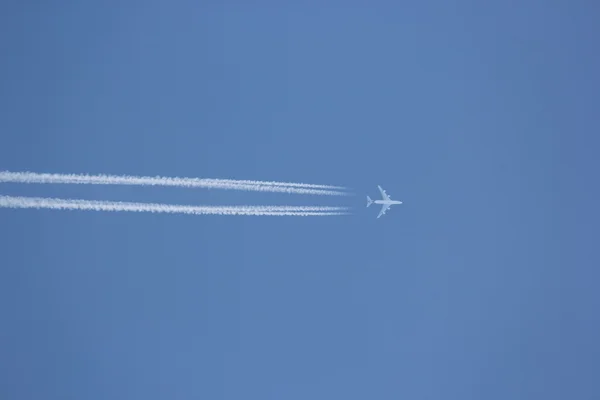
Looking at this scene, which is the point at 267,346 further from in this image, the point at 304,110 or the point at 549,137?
the point at 549,137

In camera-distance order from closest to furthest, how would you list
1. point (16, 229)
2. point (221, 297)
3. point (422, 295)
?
1. point (16, 229)
2. point (221, 297)
3. point (422, 295)

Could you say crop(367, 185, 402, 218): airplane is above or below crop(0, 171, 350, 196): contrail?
above

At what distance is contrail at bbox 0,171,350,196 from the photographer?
2.52 metres

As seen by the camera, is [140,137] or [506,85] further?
[506,85]

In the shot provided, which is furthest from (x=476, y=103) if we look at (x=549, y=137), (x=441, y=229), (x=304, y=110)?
(x=304, y=110)

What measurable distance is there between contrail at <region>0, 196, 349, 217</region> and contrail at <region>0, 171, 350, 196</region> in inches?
3.2

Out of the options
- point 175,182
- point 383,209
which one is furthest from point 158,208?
point 383,209

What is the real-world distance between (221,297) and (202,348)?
0.89 feet

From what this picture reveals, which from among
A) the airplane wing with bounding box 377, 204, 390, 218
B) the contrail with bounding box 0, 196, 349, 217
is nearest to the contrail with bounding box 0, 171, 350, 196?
the contrail with bounding box 0, 196, 349, 217

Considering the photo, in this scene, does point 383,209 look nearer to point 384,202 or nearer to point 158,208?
point 384,202

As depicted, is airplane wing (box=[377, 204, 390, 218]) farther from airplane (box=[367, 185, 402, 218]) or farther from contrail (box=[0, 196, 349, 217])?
contrail (box=[0, 196, 349, 217])

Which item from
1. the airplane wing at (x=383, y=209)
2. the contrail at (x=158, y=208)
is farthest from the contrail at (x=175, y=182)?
the airplane wing at (x=383, y=209)

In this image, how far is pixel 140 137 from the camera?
2666mm

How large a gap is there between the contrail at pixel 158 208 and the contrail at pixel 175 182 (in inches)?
3.2
